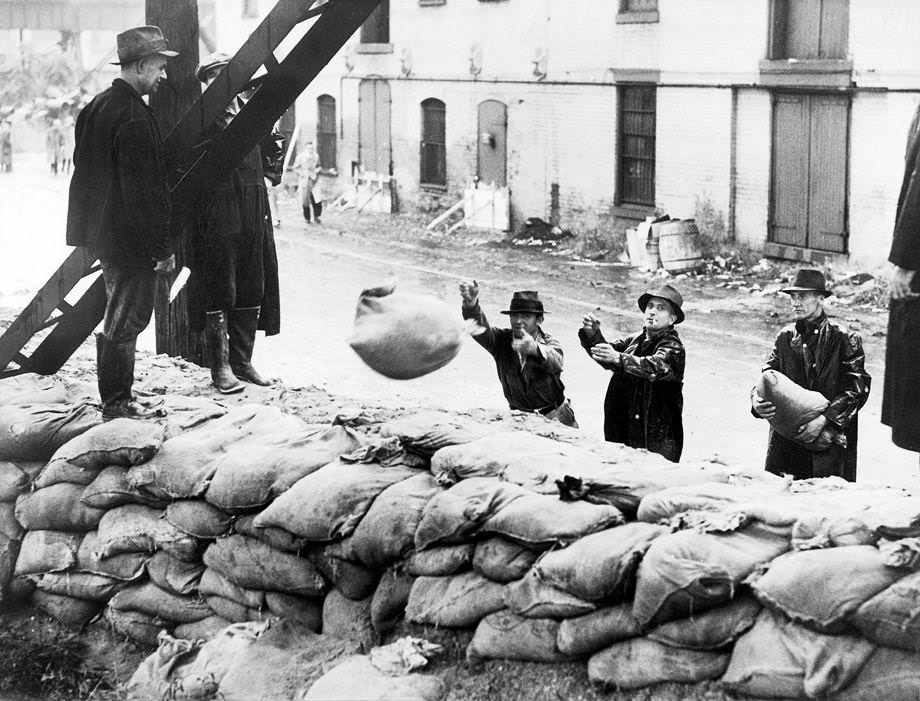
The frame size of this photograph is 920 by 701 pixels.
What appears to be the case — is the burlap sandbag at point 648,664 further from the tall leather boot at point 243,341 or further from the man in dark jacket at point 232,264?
the tall leather boot at point 243,341

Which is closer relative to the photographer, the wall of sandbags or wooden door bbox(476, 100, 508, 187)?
the wall of sandbags

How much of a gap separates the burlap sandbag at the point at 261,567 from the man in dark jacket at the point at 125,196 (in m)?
1.25

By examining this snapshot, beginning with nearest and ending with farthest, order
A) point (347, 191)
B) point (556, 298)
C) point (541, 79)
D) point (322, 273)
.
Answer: point (556, 298)
point (322, 273)
point (541, 79)
point (347, 191)

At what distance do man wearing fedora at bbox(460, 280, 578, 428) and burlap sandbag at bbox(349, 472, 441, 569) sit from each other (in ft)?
4.40

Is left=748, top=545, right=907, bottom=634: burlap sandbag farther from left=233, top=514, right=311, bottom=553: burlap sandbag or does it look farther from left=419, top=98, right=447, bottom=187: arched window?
left=419, top=98, right=447, bottom=187: arched window

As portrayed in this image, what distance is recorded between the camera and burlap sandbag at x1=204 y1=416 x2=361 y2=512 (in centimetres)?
602

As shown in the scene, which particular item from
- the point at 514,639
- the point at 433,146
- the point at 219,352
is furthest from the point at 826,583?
the point at 433,146

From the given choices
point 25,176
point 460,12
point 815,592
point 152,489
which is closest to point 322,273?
point 460,12

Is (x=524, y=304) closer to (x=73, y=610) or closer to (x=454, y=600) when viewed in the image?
(x=454, y=600)

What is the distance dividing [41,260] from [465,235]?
6.95 metres

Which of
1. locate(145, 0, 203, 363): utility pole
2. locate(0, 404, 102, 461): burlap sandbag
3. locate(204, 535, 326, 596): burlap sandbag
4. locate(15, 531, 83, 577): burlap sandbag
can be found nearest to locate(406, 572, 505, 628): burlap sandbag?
locate(204, 535, 326, 596): burlap sandbag

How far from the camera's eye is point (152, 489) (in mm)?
6441

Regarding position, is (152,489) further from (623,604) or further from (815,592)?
(815,592)

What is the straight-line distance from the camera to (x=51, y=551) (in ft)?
22.2
